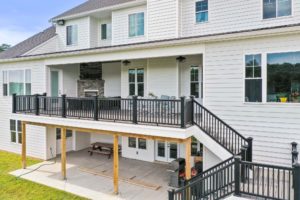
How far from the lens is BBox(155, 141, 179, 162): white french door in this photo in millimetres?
13242

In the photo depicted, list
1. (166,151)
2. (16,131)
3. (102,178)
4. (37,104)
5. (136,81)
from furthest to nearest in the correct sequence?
1. (16,131)
2. (136,81)
3. (166,151)
4. (37,104)
5. (102,178)

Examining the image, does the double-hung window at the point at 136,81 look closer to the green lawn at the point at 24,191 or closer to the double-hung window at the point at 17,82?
the green lawn at the point at 24,191

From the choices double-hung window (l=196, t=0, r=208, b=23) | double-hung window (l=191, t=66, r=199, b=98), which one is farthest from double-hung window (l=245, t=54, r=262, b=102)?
double-hung window (l=196, t=0, r=208, b=23)

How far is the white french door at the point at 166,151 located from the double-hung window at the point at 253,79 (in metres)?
5.65

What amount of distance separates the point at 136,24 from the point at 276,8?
767 cm

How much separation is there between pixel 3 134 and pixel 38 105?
276 inches

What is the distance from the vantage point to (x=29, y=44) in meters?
17.7

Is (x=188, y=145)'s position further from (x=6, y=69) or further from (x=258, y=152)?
(x=6, y=69)

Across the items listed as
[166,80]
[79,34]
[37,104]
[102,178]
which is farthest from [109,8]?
[102,178]

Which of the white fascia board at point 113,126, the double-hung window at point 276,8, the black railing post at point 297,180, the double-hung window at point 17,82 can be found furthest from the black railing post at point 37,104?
the double-hung window at point 276,8

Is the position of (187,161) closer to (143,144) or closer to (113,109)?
(113,109)

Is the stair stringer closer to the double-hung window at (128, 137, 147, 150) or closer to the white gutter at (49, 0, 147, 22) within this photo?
the double-hung window at (128, 137, 147, 150)

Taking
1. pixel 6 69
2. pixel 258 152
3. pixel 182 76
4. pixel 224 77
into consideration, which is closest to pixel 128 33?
pixel 182 76

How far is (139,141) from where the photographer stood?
47.0 ft
